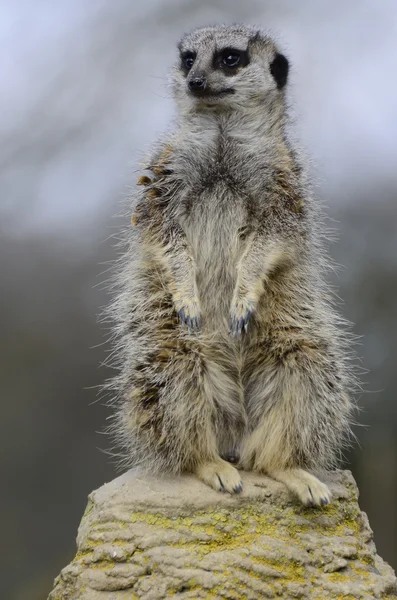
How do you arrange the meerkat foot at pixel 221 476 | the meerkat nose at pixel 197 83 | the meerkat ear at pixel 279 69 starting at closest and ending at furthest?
the meerkat foot at pixel 221 476, the meerkat nose at pixel 197 83, the meerkat ear at pixel 279 69

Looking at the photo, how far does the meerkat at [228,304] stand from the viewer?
207 centimetres

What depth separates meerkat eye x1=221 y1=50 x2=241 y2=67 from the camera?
232 centimetres

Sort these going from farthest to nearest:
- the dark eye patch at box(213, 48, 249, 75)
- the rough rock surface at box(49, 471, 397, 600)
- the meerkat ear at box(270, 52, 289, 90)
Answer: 1. the meerkat ear at box(270, 52, 289, 90)
2. the dark eye patch at box(213, 48, 249, 75)
3. the rough rock surface at box(49, 471, 397, 600)

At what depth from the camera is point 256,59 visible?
2381 millimetres

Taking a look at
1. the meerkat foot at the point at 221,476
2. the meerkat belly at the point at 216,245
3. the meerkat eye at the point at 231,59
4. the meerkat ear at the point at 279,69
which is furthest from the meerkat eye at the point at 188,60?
the meerkat foot at the point at 221,476

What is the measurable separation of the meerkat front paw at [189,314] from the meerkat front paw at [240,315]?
0.09 m

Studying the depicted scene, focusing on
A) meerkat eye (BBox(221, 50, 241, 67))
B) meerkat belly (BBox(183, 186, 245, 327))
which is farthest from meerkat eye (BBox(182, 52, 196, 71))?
meerkat belly (BBox(183, 186, 245, 327))

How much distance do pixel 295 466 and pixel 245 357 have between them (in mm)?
329

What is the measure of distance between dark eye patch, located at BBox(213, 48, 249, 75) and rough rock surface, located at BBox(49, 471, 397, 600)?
1201 mm

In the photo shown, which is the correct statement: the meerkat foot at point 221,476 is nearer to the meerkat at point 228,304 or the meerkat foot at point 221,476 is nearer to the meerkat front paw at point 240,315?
the meerkat at point 228,304

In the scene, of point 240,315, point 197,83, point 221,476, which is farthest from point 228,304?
point 197,83

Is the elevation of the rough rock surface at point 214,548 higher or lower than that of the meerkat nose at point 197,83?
lower

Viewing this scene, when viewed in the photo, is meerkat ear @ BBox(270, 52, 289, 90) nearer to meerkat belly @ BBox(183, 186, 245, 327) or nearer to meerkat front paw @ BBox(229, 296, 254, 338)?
meerkat belly @ BBox(183, 186, 245, 327)

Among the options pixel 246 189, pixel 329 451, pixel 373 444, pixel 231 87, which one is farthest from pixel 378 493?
pixel 231 87
